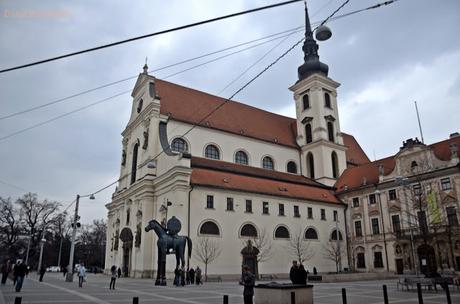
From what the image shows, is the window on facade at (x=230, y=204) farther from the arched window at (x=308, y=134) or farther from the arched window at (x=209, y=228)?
the arched window at (x=308, y=134)

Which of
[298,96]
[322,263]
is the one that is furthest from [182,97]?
[322,263]

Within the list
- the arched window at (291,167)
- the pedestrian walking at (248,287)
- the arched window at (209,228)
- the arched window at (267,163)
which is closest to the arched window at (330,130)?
the arched window at (291,167)

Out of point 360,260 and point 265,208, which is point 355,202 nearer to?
point 360,260

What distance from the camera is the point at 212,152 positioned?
45062 millimetres

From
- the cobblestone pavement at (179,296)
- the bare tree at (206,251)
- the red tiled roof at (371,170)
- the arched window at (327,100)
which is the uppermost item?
the arched window at (327,100)

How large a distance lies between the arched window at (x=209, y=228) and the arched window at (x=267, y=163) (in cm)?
1545

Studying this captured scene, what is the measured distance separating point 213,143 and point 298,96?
20083 mm

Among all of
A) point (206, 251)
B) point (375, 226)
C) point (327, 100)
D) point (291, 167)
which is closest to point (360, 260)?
point (375, 226)

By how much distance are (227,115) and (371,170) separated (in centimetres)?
1989

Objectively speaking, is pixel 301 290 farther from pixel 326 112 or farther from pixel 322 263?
pixel 326 112

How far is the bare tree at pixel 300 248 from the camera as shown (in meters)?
39.9

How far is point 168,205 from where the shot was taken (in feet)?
115

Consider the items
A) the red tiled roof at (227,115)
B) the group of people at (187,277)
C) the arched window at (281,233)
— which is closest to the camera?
the group of people at (187,277)

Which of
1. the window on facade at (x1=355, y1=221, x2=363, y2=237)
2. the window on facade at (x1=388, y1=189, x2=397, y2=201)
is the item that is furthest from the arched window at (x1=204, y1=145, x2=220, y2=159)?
the window on facade at (x1=388, y1=189, x2=397, y2=201)
